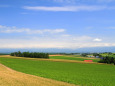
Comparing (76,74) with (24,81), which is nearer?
(24,81)

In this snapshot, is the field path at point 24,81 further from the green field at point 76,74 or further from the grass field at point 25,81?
the green field at point 76,74

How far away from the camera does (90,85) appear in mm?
20703

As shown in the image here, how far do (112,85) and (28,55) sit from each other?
111 m

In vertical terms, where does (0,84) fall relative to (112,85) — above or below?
above

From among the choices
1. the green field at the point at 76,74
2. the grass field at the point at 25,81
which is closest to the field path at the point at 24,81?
the grass field at the point at 25,81

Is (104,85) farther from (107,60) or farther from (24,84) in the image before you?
(107,60)

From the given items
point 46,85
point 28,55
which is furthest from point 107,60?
point 46,85

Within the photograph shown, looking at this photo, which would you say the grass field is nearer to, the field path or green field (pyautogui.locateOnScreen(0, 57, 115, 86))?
the field path

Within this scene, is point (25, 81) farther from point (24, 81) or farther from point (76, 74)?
point (76, 74)

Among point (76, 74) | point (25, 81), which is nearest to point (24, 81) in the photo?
point (25, 81)

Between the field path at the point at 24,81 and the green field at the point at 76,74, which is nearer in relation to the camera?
the field path at the point at 24,81

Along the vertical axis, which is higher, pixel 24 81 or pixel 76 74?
pixel 24 81

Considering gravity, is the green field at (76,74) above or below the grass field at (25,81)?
below

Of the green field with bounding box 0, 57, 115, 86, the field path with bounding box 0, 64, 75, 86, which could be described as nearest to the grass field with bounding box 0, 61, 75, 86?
the field path with bounding box 0, 64, 75, 86
